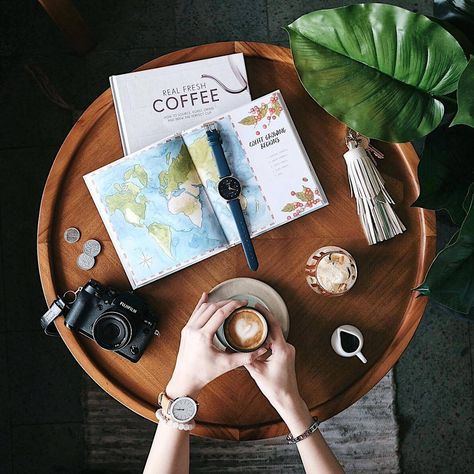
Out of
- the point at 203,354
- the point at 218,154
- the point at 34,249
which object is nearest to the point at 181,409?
the point at 203,354

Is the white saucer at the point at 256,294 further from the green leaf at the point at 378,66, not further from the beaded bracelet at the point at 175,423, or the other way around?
the green leaf at the point at 378,66

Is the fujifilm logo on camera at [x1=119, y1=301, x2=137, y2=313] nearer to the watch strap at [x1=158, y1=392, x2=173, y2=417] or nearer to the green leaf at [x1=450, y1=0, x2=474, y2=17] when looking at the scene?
the watch strap at [x1=158, y1=392, x2=173, y2=417]

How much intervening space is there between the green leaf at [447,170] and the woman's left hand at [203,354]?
371 mm

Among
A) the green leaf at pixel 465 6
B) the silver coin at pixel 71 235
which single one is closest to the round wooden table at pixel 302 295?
the silver coin at pixel 71 235

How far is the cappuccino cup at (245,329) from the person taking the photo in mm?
1023

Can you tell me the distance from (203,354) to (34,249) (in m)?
0.86

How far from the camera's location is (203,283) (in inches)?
44.4

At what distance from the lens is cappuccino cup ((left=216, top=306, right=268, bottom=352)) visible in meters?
1.02

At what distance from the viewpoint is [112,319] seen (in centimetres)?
107

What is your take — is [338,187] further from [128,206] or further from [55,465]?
[55,465]

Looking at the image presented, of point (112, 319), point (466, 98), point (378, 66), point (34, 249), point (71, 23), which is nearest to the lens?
point (466, 98)

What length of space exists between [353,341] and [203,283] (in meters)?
0.30

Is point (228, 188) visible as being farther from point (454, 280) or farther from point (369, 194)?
point (454, 280)

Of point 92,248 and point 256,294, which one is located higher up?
point 92,248
